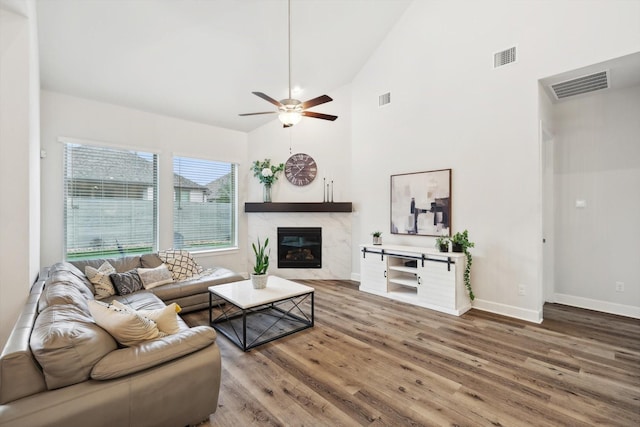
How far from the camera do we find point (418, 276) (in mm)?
4109

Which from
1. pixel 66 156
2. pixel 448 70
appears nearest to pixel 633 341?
pixel 448 70

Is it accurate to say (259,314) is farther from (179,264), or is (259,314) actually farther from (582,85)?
(582,85)

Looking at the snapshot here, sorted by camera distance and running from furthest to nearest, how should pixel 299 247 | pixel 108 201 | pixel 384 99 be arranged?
1. pixel 299 247
2. pixel 384 99
3. pixel 108 201

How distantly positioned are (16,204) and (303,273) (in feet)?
14.0

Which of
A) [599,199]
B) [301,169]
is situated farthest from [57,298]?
[599,199]

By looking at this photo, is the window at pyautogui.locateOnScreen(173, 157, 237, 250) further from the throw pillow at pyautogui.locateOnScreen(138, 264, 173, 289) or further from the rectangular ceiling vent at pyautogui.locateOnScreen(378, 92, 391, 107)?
the rectangular ceiling vent at pyautogui.locateOnScreen(378, 92, 391, 107)

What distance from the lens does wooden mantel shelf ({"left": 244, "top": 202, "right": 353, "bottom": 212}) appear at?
5.43 meters

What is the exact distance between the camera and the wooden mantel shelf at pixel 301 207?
5430mm

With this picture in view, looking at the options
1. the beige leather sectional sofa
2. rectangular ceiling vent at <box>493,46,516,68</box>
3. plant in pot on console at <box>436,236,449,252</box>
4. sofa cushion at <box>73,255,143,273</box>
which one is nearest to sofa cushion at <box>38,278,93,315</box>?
the beige leather sectional sofa

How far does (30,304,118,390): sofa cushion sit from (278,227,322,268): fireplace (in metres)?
4.17

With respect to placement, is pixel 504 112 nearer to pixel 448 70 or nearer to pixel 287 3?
pixel 448 70

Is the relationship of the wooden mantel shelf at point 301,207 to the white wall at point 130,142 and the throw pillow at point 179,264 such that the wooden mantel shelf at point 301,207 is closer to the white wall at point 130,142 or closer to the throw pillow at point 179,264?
the white wall at point 130,142

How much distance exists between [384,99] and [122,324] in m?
4.78

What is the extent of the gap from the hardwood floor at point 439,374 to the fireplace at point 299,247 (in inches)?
85.3
